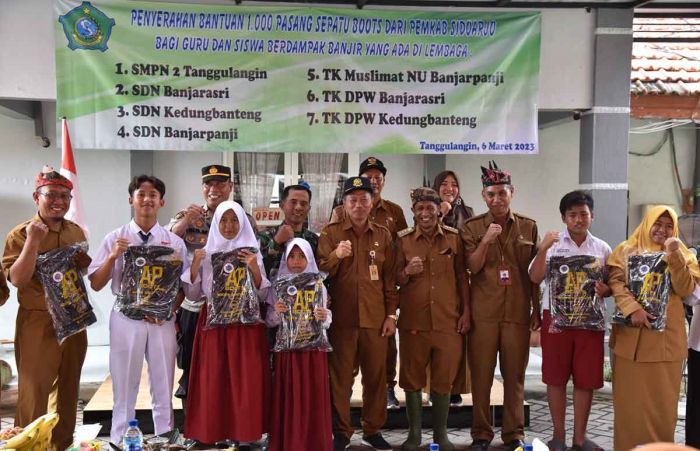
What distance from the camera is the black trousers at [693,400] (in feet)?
15.5

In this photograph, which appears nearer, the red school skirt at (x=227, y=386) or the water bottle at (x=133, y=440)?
the water bottle at (x=133, y=440)

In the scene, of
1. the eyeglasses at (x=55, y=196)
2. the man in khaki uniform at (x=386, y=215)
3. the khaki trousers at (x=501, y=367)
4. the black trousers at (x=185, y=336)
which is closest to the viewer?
the eyeglasses at (x=55, y=196)

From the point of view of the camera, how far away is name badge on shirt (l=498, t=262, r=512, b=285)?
15.7 feet

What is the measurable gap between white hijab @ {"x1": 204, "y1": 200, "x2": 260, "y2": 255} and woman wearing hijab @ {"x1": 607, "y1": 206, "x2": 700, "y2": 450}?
2.48 m

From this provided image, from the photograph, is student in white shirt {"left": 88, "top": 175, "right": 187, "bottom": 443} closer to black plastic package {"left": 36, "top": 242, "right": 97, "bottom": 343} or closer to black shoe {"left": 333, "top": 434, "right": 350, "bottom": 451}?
black plastic package {"left": 36, "top": 242, "right": 97, "bottom": 343}

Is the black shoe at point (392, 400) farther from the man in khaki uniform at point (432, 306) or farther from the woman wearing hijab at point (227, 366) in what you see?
the woman wearing hijab at point (227, 366)

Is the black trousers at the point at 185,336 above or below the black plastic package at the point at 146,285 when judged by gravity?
below

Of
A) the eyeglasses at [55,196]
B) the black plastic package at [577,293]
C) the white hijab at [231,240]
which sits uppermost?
the eyeglasses at [55,196]

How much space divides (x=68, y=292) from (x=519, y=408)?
10.6 ft

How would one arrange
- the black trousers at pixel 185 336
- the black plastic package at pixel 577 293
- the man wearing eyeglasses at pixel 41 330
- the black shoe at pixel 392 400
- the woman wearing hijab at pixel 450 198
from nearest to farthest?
the man wearing eyeglasses at pixel 41 330
the black plastic package at pixel 577 293
the black trousers at pixel 185 336
the black shoe at pixel 392 400
the woman wearing hijab at pixel 450 198

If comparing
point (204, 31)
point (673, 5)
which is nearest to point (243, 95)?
point (204, 31)

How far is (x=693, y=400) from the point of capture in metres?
4.76

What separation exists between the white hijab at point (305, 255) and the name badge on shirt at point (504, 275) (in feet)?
4.34

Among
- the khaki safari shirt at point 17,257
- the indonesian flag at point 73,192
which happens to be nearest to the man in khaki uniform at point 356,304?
the khaki safari shirt at point 17,257
